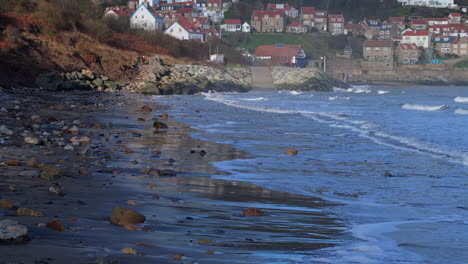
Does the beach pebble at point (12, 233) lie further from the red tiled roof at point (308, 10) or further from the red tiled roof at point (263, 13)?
the red tiled roof at point (308, 10)

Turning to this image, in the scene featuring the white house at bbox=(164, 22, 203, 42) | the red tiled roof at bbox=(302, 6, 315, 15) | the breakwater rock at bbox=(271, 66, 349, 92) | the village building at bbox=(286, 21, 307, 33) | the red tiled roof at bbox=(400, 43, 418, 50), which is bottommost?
the breakwater rock at bbox=(271, 66, 349, 92)

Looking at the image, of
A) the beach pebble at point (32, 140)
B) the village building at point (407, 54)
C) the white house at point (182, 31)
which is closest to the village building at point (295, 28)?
the village building at point (407, 54)

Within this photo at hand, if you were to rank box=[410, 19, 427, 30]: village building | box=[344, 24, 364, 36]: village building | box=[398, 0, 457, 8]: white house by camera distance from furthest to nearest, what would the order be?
box=[398, 0, 457, 8]: white house < box=[410, 19, 427, 30]: village building < box=[344, 24, 364, 36]: village building

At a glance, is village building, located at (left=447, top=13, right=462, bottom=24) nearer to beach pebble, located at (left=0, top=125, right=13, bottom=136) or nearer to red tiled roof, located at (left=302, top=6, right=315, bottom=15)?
red tiled roof, located at (left=302, top=6, right=315, bottom=15)

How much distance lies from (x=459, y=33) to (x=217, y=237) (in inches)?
6228

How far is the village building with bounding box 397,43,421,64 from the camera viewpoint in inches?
5059

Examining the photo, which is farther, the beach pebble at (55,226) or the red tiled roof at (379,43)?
the red tiled roof at (379,43)

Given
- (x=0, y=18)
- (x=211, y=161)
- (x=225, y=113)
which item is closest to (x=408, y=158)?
(x=211, y=161)

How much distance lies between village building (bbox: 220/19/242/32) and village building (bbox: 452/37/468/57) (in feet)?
153

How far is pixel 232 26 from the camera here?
13600 cm

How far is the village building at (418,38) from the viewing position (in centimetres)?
14088

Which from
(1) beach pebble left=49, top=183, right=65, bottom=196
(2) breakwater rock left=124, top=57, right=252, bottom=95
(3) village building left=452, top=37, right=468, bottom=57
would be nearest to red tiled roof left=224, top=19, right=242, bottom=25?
(3) village building left=452, top=37, right=468, bottom=57

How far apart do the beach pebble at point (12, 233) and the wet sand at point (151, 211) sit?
0.06 metres

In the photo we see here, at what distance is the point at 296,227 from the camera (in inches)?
259
